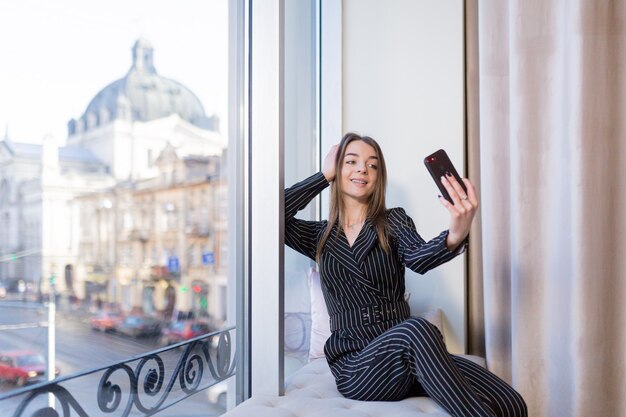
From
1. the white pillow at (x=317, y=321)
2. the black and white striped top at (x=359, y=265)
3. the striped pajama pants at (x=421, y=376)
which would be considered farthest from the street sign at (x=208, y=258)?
the white pillow at (x=317, y=321)

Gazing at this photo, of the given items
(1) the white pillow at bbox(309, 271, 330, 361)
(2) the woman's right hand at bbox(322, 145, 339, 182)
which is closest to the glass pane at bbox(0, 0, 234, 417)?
(2) the woman's right hand at bbox(322, 145, 339, 182)

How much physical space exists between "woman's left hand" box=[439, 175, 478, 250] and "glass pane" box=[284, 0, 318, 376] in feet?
2.84

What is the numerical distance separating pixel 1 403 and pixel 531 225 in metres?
1.73

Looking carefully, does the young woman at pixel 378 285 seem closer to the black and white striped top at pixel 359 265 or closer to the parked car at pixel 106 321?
the black and white striped top at pixel 359 265

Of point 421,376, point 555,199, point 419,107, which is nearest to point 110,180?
point 421,376

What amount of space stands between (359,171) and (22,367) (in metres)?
1.16

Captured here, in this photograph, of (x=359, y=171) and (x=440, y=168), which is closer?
(x=440, y=168)

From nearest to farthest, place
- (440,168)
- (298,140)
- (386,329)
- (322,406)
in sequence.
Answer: (322,406) → (440,168) → (386,329) → (298,140)

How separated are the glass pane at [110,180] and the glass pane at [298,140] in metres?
0.54

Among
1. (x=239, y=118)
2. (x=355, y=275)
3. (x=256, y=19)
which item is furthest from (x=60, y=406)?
(x=256, y=19)

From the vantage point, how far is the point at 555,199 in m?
2.09

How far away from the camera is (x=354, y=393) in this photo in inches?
66.3

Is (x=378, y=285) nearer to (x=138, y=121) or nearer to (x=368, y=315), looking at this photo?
(x=368, y=315)

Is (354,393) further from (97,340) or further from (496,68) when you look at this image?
(496,68)
